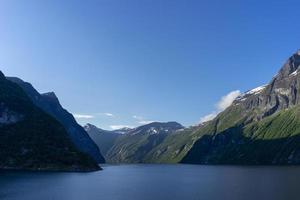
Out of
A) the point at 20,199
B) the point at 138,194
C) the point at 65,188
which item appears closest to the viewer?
the point at 20,199

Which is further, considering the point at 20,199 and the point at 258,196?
the point at 258,196

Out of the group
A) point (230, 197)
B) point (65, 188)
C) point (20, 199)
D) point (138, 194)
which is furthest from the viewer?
point (65, 188)

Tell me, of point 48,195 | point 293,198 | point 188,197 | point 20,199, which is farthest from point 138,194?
point 293,198

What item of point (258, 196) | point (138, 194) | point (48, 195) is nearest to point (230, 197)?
point (258, 196)

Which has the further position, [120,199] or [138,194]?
[138,194]

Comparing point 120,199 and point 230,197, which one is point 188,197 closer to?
point 230,197

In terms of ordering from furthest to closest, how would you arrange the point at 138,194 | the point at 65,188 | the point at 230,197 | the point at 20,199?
the point at 65,188 → the point at 138,194 → the point at 230,197 → the point at 20,199

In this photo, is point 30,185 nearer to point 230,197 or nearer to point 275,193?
point 230,197

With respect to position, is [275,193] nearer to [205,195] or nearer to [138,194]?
[205,195]
